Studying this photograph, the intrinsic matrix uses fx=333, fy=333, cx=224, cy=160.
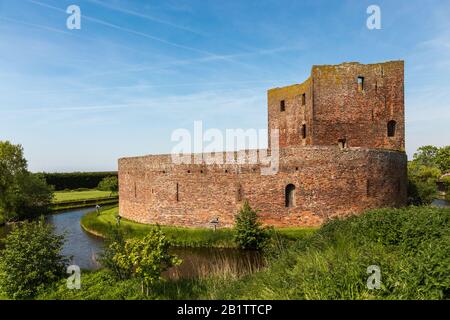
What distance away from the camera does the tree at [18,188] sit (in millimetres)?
27531

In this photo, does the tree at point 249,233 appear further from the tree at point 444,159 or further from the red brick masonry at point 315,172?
the tree at point 444,159

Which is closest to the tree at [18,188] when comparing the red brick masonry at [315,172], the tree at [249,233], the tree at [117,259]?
the red brick masonry at [315,172]

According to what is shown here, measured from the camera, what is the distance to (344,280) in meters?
6.41

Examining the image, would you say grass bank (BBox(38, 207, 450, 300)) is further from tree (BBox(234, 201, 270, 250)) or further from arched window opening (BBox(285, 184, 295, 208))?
arched window opening (BBox(285, 184, 295, 208))

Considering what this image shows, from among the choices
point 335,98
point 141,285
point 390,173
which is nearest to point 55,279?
point 141,285

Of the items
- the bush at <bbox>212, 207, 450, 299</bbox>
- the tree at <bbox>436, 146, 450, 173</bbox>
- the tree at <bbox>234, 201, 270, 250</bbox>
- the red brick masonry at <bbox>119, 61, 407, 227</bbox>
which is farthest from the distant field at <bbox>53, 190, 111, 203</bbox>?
the tree at <bbox>436, 146, 450, 173</bbox>

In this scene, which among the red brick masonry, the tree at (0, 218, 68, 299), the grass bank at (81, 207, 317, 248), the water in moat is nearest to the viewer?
the tree at (0, 218, 68, 299)

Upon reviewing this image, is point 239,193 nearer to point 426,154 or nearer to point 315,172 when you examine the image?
point 315,172

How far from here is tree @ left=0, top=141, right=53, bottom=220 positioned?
90.3 ft

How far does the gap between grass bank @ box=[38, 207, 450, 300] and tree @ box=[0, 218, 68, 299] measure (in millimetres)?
555

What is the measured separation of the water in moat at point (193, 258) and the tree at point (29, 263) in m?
0.90
